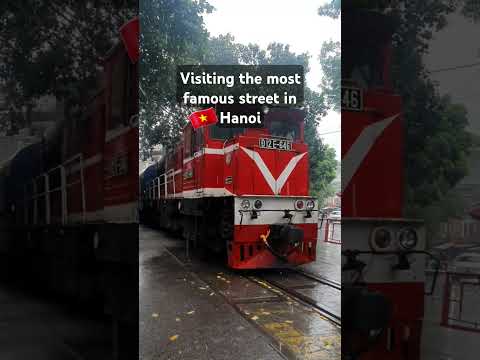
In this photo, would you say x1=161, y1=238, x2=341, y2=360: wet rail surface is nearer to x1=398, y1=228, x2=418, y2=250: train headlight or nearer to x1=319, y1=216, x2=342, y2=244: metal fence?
x1=319, y1=216, x2=342, y2=244: metal fence

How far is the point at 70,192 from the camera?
3.58 ft

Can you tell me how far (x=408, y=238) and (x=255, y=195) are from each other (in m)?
2.64

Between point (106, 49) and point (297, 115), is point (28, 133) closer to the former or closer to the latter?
point (106, 49)

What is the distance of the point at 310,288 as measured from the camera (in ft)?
10.6

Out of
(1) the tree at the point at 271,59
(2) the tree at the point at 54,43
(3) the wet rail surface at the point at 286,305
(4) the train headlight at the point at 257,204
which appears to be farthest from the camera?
(4) the train headlight at the point at 257,204

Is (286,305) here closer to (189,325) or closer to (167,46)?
(189,325)

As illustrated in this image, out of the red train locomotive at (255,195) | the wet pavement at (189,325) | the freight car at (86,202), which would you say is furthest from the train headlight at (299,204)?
the freight car at (86,202)

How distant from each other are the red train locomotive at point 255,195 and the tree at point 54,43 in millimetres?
2207

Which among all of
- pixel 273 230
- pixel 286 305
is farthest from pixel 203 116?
pixel 273 230

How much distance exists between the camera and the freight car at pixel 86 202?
3.38 ft

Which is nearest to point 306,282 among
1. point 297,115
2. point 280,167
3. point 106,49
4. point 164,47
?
point 280,167

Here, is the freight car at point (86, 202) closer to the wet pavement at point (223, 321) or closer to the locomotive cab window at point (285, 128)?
the wet pavement at point (223, 321)

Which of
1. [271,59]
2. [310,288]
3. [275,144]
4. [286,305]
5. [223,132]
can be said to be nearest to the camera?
[271,59]

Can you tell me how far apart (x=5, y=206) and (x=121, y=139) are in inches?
16.4
